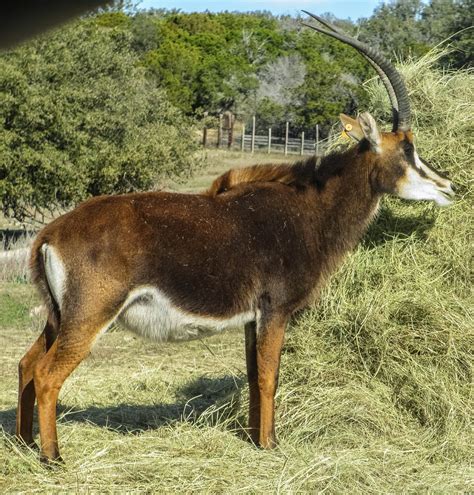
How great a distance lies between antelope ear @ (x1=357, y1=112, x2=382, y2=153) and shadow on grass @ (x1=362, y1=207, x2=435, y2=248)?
2.10 ft

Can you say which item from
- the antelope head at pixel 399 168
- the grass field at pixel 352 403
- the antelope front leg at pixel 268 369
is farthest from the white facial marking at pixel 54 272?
the antelope head at pixel 399 168

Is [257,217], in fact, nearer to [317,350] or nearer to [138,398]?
[317,350]

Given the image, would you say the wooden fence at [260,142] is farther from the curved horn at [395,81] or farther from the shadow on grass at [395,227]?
the curved horn at [395,81]

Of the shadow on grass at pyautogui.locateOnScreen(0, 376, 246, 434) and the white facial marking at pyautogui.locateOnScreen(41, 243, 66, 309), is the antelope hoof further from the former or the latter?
the white facial marking at pyautogui.locateOnScreen(41, 243, 66, 309)

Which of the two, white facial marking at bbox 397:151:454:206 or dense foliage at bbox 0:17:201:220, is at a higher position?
white facial marking at bbox 397:151:454:206

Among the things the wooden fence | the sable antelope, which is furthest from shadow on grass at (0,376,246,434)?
the wooden fence

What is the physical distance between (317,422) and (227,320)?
3.76ft

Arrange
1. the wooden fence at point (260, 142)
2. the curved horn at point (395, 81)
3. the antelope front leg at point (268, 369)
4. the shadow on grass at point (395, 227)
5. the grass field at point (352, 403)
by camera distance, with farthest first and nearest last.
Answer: the wooden fence at point (260, 142)
the shadow on grass at point (395, 227)
the curved horn at point (395, 81)
the antelope front leg at point (268, 369)
the grass field at point (352, 403)

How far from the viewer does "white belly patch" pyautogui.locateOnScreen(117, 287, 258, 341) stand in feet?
17.2

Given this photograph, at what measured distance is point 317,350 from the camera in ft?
21.1

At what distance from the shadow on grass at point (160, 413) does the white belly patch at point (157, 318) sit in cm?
92

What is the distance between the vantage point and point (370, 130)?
6.22m

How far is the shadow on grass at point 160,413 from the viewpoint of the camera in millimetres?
6238

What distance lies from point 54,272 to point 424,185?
2.79 metres
